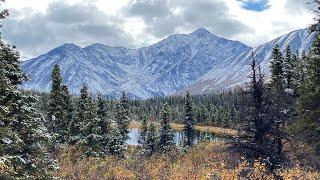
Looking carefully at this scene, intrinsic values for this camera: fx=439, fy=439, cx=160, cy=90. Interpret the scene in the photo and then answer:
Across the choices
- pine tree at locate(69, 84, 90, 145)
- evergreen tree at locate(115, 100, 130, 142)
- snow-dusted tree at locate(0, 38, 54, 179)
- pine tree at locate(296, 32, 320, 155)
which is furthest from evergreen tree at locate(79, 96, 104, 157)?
snow-dusted tree at locate(0, 38, 54, 179)

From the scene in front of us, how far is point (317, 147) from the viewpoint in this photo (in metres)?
33.7

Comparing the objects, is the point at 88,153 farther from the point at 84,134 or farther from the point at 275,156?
the point at 275,156

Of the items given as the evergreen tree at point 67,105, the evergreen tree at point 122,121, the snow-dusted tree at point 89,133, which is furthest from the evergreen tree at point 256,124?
the evergreen tree at point 122,121

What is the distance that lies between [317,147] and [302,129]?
1.81 m

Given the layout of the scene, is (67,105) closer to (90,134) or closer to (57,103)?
(57,103)

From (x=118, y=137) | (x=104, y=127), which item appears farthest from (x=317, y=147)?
(x=118, y=137)

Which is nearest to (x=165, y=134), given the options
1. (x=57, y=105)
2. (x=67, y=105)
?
(x=67, y=105)

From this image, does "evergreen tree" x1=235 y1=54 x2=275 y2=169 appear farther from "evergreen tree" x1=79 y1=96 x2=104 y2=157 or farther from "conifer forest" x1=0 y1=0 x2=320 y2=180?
"evergreen tree" x1=79 y1=96 x2=104 y2=157

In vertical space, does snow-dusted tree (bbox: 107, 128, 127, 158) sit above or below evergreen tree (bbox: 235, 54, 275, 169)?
below

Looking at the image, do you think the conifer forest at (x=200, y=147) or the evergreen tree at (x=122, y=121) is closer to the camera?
the conifer forest at (x=200, y=147)

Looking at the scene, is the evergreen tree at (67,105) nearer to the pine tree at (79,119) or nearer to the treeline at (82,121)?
the treeline at (82,121)

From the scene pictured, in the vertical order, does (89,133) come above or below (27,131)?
below

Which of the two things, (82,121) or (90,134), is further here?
(82,121)

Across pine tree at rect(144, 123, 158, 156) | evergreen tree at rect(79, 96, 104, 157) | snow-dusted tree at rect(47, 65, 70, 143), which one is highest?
snow-dusted tree at rect(47, 65, 70, 143)
